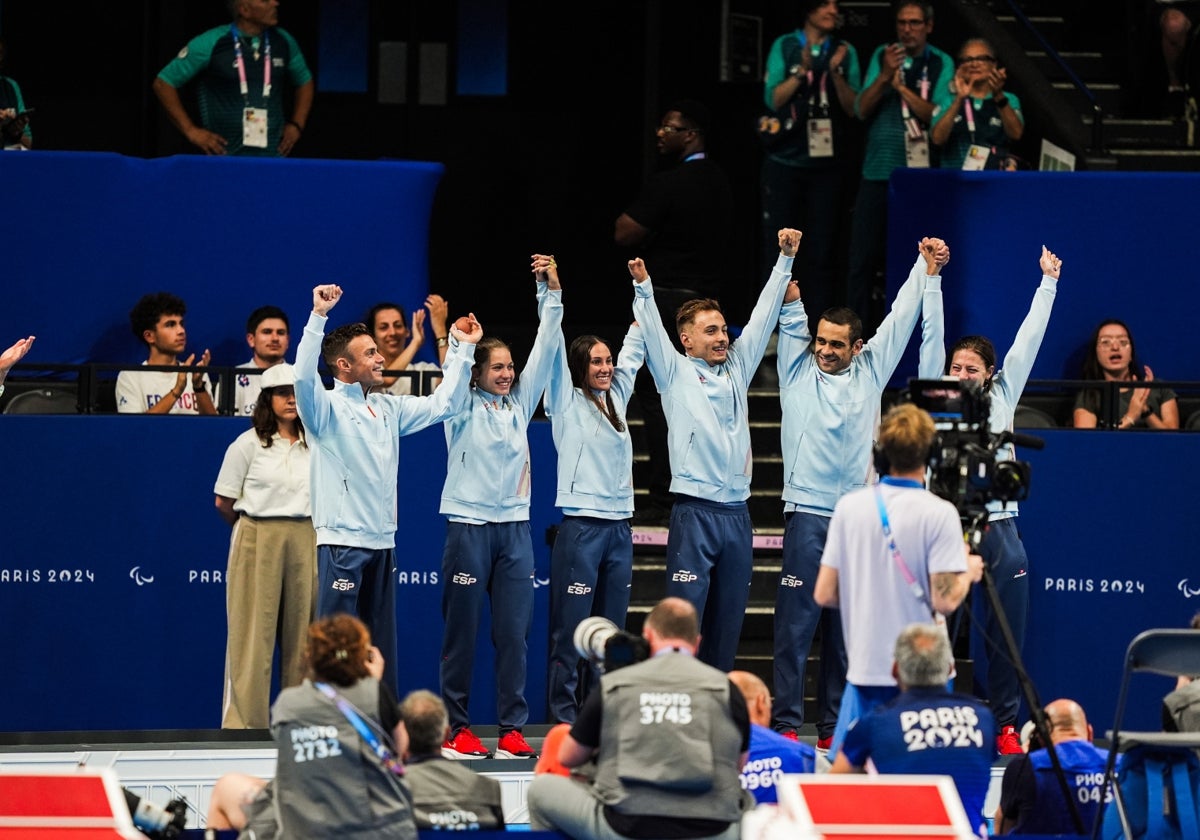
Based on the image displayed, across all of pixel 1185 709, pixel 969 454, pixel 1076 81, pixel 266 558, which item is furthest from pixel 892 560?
pixel 1076 81

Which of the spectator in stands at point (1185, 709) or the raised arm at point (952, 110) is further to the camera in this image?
the raised arm at point (952, 110)

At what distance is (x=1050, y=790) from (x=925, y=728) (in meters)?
0.86

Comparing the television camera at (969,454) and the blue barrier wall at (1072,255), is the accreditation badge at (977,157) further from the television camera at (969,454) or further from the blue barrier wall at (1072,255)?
the television camera at (969,454)

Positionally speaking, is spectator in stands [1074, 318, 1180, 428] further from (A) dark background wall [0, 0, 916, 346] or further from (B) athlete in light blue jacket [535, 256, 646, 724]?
(A) dark background wall [0, 0, 916, 346]

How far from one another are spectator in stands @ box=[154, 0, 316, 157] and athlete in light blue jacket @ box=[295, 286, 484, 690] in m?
2.45

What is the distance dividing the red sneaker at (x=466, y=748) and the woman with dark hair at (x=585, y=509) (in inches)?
14.3

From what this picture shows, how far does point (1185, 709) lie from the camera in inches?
260

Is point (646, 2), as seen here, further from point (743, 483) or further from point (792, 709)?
point (792, 709)

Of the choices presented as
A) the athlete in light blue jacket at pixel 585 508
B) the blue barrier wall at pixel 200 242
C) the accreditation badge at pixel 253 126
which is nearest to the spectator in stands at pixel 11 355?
the blue barrier wall at pixel 200 242

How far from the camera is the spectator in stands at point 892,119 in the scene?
10680 mm

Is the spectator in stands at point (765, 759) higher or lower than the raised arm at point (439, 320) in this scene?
lower

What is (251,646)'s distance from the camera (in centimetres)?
879

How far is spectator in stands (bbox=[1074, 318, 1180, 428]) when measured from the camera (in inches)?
380

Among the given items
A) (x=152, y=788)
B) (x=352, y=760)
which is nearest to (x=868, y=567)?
(x=352, y=760)
